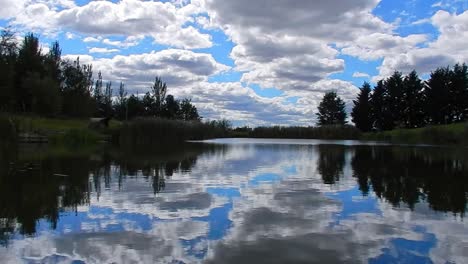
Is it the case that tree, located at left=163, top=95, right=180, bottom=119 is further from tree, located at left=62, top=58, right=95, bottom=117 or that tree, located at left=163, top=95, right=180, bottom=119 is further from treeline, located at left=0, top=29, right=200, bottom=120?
tree, located at left=62, top=58, right=95, bottom=117

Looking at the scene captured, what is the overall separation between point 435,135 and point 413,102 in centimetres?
2057

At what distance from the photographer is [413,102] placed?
79.8 m

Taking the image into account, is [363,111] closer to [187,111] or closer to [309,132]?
[309,132]

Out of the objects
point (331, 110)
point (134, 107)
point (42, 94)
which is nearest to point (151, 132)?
point (42, 94)

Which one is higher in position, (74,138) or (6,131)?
(6,131)

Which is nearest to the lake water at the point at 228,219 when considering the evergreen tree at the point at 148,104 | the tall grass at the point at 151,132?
the tall grass at the point at 151,132

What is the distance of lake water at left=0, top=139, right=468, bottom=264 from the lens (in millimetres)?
6605

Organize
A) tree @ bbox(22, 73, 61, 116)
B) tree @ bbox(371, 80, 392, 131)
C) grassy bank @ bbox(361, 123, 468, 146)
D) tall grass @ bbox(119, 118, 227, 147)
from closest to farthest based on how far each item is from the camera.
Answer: grassy bank @ bbox(361, 123, 468, 146) → tall grass @ bbox(119, 118, 227, 147) → tree @ bbox(22, 73, 61, 116) → tree @ bbox(371, 80, 392, 131)

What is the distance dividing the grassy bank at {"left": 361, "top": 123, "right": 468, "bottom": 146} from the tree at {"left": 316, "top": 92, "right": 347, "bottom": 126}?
35773mm

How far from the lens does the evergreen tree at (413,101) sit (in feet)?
261

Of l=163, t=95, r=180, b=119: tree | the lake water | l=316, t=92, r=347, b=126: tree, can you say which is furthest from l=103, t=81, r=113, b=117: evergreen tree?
the lake water

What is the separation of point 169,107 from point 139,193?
315 ft

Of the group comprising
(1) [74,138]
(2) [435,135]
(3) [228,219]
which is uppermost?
(2) [435,135]

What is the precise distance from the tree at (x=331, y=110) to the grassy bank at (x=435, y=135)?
35773 mm
